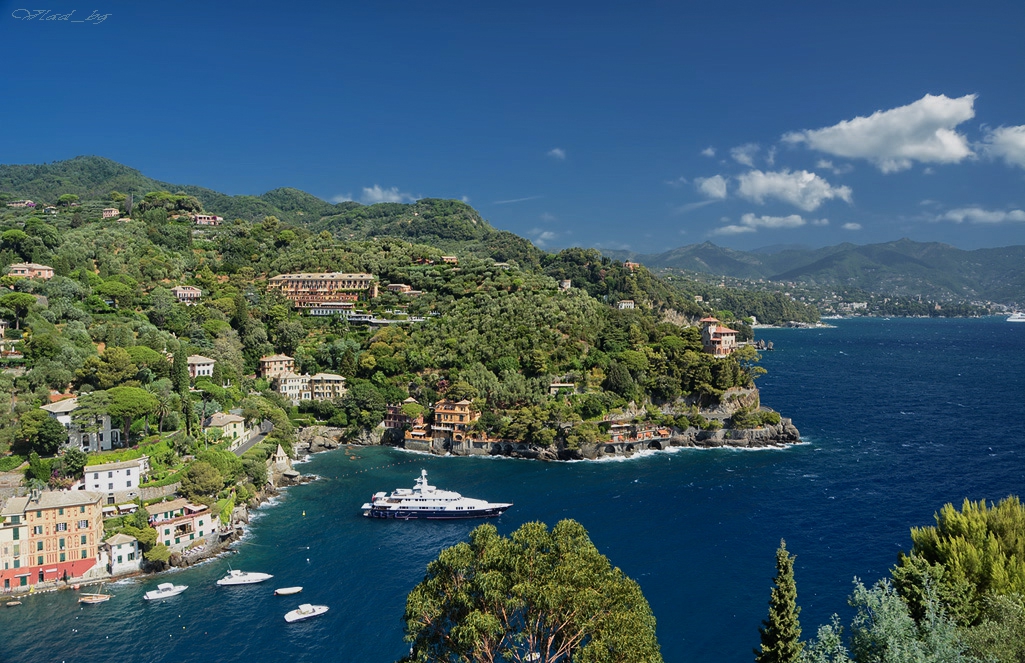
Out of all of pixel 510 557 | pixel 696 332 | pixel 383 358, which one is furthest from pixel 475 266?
pixel 510 557

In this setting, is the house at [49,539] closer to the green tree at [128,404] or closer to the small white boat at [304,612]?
the green tree at [128,404]

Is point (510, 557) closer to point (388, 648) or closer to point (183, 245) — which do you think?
point (388, 648)

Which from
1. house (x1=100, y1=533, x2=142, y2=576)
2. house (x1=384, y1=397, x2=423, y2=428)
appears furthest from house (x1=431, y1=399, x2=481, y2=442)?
house (x1=100, y1=533, x2=142, y2=576)

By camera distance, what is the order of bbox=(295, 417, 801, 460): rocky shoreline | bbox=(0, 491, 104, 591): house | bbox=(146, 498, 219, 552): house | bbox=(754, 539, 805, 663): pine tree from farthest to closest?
bbox=(295, 417, 801, 460): rocky shoreline → bbox=(146, 498, 219, 552): house → bbox=(0, 491, 104, 591): house → bbox=(754, 539, 805, 663): pine tree

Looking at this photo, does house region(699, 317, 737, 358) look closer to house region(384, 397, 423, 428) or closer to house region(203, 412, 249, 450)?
house region(384, 397, 423, 428)

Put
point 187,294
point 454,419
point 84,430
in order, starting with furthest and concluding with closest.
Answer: point 187,294 → point 454,419 → point 84,430

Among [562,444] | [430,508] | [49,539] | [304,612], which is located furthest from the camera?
[562,444]

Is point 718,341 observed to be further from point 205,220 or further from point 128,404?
point 205,220

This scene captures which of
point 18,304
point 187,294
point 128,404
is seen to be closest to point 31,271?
point 18,304
